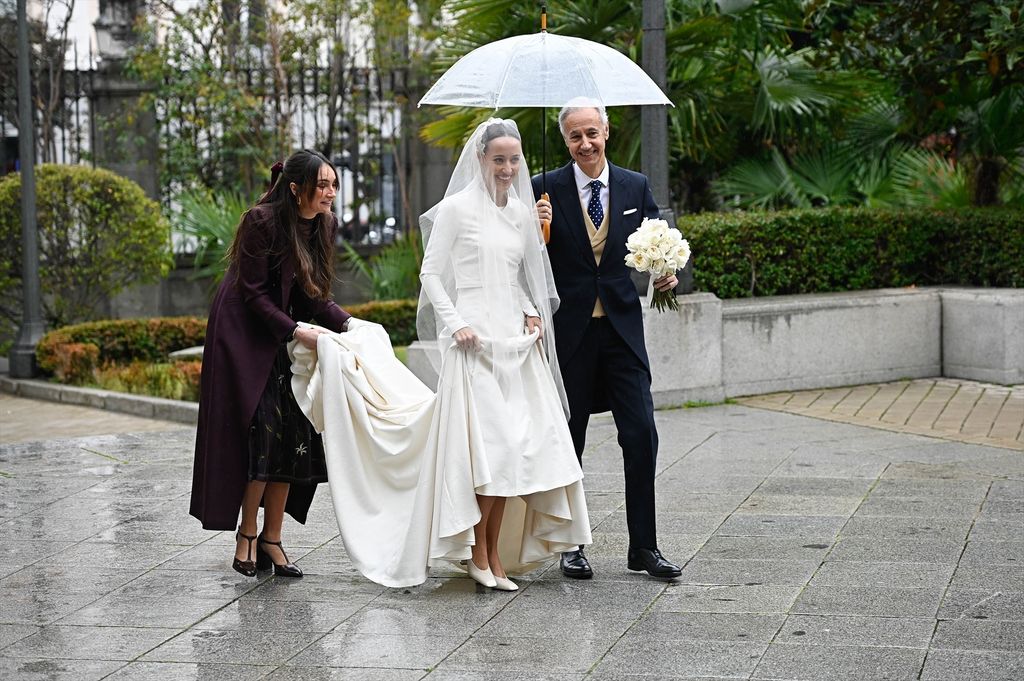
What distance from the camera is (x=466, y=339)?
19.1 feet

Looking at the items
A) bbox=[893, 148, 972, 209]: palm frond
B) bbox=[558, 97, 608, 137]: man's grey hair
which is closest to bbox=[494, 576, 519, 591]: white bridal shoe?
bbox=[558, 97, 608, 137]: man's grey hair

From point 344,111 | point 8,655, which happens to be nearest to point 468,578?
point 8,655

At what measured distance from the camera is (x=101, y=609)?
5727 mm

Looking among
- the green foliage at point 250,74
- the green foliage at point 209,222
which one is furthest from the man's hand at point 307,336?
the green foliage at point 250,74

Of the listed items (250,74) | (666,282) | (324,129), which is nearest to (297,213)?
(666,282)

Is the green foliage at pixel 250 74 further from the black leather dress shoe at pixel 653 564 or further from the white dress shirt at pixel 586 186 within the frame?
the black leather dress shoe at pixel 653 564

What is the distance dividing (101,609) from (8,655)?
0.63 m

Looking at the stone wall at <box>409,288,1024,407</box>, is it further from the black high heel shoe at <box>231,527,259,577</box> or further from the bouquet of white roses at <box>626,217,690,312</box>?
the bouquet of white roses at <box>626,217,690,312</box>

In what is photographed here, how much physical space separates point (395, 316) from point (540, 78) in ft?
28.2

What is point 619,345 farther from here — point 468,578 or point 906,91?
point 906,91

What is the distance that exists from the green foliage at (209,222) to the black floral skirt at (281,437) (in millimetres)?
9613

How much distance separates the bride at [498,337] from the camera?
5.86 metres

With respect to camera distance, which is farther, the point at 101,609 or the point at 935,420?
the point at 935,420

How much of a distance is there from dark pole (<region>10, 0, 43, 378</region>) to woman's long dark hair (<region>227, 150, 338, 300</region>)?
781 centimetres
